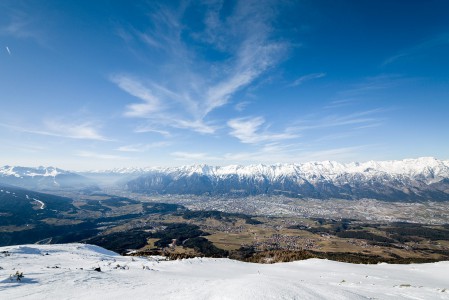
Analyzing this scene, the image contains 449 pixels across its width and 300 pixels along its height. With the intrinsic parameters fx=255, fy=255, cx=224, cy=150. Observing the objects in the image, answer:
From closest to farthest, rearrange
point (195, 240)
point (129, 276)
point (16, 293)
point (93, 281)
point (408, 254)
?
point (16, 293), point (93, 281), point (129, 276), point (408, 254), point (195, 240)

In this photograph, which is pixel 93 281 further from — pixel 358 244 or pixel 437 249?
pixel 437 249

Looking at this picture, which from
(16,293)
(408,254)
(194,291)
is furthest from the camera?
(408,254)

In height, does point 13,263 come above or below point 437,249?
above

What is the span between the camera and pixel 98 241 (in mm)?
179750

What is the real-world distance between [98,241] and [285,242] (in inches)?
5224

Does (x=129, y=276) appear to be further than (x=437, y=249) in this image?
No

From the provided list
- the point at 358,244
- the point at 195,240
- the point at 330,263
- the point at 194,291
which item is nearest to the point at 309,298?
the point at 194,291

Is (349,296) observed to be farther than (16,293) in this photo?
Yes

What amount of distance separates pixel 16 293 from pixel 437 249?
801 feet

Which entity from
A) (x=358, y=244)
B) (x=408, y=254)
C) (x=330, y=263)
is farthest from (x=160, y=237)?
(x=330, y=263)

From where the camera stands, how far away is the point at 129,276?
13.7m

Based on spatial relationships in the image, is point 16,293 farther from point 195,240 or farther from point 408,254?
point 408,254

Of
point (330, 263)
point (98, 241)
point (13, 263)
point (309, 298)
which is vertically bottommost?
point (98, 241)

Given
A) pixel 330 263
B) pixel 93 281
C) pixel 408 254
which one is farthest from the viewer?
pixel 408 254
